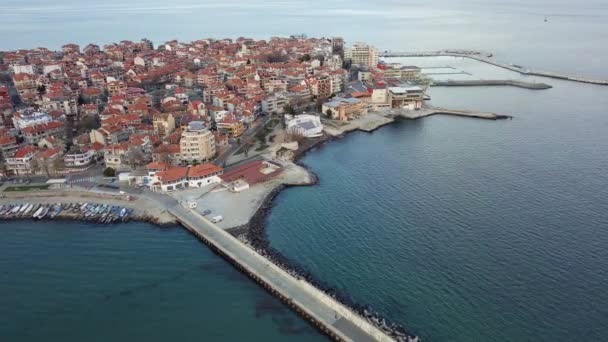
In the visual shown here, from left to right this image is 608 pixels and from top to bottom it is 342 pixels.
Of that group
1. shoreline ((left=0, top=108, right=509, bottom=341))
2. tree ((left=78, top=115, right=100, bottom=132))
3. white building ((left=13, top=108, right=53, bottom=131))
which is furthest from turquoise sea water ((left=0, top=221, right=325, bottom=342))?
tree ((left=78, top=115, right=100, bottom=132))

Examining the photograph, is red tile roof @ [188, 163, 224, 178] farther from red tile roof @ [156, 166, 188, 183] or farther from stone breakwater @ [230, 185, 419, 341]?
stone breakwater @ [230, 185, 419, 341]

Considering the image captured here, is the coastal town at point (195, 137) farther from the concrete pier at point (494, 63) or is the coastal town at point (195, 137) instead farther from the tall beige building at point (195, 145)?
the concrete pier at point (494, 63)

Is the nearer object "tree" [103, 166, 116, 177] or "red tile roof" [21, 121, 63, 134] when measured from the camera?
"tree" [103, 166, 116, 177]

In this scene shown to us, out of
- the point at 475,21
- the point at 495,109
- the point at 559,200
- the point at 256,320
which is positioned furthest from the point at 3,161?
the point at 475,21

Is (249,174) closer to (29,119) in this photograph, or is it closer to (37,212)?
(37,212)

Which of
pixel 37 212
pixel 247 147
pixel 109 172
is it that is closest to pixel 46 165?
pixel 109 172

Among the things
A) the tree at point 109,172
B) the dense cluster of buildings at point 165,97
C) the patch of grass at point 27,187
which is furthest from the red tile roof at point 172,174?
the patch of grass at point 27,187
